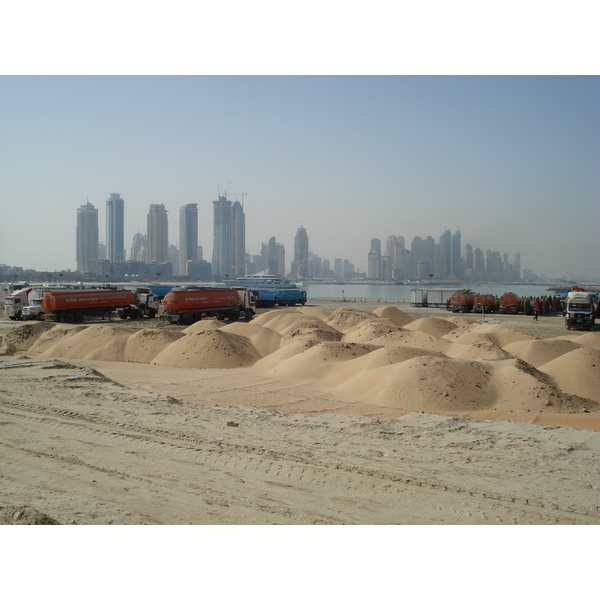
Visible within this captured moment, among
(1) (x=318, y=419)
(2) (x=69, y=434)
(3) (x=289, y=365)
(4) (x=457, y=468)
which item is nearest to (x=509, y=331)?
(3) (x=289, y=365)

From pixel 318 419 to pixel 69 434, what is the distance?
14.2 feet

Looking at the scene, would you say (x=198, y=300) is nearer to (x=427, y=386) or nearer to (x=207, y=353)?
(x=207, y=353)

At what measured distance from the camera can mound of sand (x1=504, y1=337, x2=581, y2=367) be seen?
18.9m

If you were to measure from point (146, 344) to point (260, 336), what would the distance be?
15.2ft

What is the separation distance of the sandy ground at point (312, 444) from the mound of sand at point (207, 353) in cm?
167

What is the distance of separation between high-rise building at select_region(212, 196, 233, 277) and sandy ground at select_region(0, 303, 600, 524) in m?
149

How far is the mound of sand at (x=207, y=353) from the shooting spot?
1931 centimetres

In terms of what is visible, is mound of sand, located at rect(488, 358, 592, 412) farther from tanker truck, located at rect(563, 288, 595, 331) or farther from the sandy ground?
tanker truck, located at rect(563, 288, 595, 331)

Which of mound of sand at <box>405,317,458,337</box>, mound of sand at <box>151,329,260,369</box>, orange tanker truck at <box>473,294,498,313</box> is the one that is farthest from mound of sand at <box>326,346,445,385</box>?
orange tanker truck at <box>473,294,498,313</box>

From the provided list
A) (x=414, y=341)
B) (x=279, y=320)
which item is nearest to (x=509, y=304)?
(x=279, y=320)

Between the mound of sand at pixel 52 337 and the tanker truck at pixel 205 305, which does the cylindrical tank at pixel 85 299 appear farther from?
the mound of sand at pixel 52 337

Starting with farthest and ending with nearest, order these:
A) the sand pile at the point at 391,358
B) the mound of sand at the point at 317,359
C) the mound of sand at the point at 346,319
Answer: the mound of sand at the point at 346,319 < the mound of sand at the point at 317,359 < the sand pile at the point at 391,358

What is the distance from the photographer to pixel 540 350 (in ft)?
63.2

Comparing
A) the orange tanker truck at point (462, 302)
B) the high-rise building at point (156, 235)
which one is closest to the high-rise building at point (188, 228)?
the high-rise building at point (156, 235)
